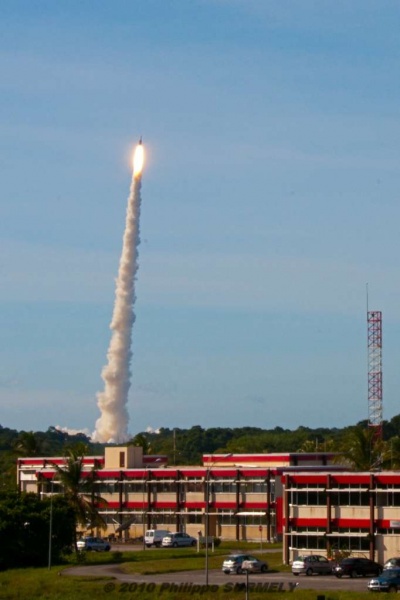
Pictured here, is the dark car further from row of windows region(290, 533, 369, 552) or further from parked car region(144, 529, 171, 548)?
parked car region(144, 529, 171, 548)

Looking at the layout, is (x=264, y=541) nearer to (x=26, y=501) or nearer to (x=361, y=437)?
(x=361, y=437)

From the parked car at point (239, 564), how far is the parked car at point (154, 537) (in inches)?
1247

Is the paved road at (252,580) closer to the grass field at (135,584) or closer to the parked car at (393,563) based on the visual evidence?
the grass field at (135,584)

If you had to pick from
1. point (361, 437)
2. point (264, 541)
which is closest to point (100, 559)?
point (264, 541)

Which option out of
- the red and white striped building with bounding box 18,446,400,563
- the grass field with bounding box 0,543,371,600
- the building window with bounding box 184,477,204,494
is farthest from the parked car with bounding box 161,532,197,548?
the building window with bounding box 184,477,204,494

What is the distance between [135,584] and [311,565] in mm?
14370

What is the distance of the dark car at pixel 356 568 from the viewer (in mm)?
97312

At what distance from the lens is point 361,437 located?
13488 centimetres

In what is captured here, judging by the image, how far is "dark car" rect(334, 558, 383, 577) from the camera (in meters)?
97.3

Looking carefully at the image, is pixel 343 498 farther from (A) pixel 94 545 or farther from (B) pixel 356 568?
(A) pixel 94 545

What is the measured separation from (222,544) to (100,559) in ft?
59.1

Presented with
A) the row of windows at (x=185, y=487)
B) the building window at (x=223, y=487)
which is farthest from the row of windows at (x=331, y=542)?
the building window at (x=223, y=487)

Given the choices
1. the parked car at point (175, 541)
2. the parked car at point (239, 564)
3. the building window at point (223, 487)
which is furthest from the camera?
the building window at point (223, 487)

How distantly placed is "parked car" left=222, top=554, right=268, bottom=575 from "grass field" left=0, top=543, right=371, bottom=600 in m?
2.65
